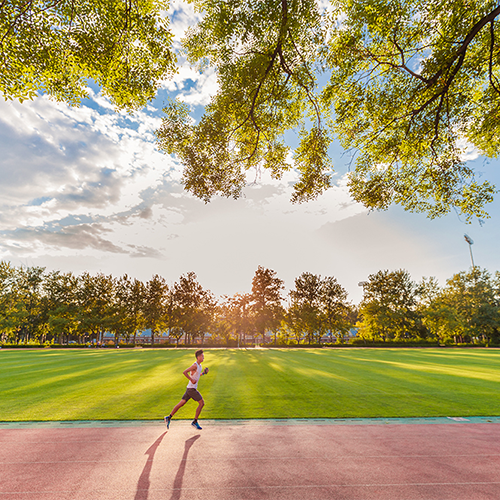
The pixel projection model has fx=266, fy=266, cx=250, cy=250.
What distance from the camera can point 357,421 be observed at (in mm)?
8258

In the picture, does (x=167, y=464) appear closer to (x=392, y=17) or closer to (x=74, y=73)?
(x=74, y=73)

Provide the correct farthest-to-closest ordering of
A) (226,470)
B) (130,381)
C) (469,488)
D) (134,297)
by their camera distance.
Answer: (134,297) < (130,381) < (226,470) < (469,488)

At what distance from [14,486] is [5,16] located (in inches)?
407

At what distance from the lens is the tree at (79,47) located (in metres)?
6.94

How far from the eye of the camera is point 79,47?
753cm

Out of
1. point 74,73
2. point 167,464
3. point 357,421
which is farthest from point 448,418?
point 74,73

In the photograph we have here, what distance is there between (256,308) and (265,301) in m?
3.42

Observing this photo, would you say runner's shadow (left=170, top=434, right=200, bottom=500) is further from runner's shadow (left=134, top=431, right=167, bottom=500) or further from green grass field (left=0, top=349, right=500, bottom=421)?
green grass field (left=0, top=349, right=500, bottom=421)

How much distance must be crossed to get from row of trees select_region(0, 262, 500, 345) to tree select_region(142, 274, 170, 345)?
23cm

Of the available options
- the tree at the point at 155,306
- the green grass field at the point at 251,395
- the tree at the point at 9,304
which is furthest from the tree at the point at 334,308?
the tree at the point at 9,304

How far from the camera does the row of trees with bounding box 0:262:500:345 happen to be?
63.1 meters

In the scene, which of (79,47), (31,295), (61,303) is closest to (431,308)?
(79,47)

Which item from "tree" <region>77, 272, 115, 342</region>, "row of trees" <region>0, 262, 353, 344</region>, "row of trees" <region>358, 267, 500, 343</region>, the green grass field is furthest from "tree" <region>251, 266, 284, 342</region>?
the green grass field

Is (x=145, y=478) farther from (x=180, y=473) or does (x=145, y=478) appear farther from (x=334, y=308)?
(x=334, y=308)
